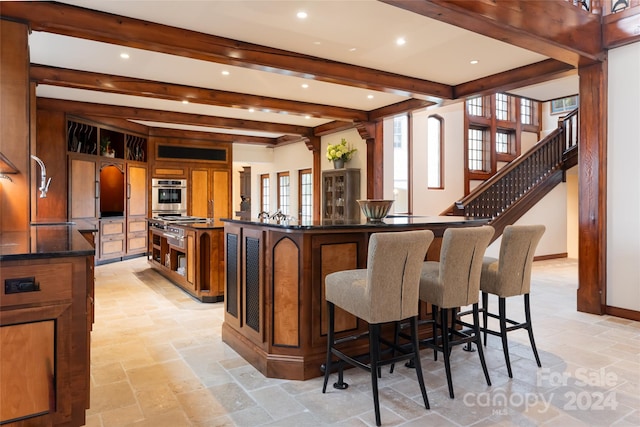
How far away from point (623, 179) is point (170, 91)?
5574 mm

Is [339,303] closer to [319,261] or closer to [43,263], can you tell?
[319,261]

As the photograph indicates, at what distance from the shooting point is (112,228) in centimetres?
775

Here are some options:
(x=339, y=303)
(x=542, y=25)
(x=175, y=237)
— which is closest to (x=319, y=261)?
(x=339, y=303)

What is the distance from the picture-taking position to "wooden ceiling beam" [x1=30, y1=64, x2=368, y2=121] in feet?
16.0

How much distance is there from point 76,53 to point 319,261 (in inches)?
149

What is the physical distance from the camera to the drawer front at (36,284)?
5.47 feet

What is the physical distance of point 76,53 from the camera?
439 centimetres

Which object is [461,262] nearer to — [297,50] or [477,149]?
[297,50]

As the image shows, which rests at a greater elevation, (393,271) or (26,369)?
(393,271)

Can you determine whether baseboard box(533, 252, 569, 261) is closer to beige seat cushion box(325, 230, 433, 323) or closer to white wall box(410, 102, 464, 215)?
white wall box(410, 102, 464, 215)

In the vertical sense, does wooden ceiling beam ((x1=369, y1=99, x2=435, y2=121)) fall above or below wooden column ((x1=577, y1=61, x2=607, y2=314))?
above

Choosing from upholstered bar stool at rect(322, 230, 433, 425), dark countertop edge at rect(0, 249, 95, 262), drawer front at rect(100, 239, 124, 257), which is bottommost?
drawer front at rect(100, 239, 124, 257)

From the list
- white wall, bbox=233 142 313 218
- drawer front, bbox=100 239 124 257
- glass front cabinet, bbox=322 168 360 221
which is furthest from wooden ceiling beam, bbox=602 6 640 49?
drawer front, bbox=100 239 124 257

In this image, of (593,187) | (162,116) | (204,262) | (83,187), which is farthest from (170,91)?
(593,187)
